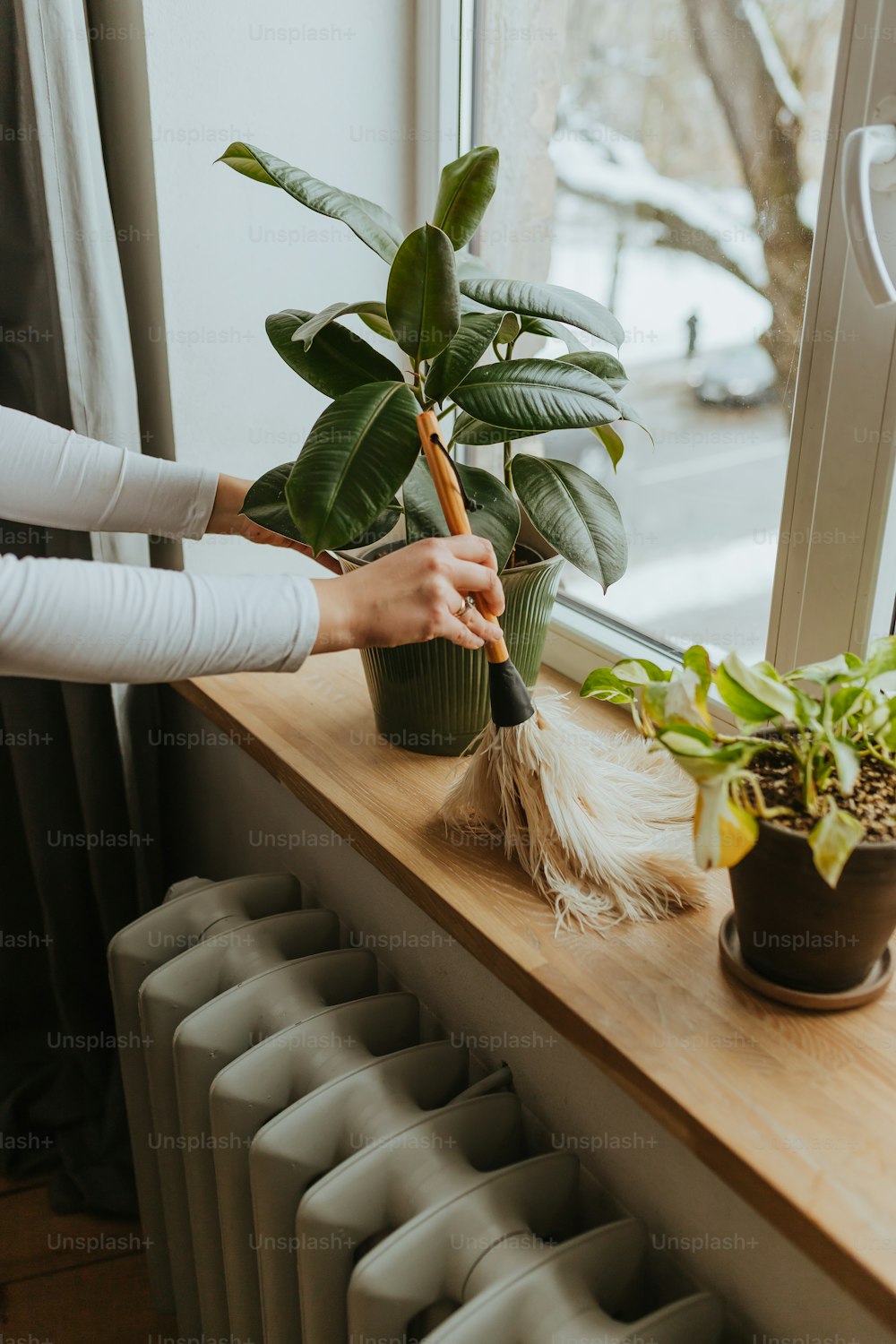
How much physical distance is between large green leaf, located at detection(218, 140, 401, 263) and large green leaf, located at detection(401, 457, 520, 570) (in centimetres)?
20

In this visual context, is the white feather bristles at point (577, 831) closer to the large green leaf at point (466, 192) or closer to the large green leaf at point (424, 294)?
the large green leaf at point (424, 294)

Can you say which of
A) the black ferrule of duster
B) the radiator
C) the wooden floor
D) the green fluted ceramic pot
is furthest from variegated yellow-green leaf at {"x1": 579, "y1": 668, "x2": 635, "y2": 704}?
the wooden floor

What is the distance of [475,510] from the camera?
97cm

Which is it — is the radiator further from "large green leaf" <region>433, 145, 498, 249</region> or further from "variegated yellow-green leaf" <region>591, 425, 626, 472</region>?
"large green leaf" <region>433, 145, 498, 249</region>

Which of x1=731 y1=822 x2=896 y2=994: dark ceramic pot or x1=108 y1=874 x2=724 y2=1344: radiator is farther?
x1=108 y1=874 x2=724 y2=1344: radiator

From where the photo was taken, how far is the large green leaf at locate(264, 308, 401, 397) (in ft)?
3.15

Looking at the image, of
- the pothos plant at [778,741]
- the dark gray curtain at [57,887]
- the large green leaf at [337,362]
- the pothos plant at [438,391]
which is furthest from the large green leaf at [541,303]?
the dark gray curtain at [57,887]

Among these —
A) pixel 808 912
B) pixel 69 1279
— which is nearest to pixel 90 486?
pixel 808 912

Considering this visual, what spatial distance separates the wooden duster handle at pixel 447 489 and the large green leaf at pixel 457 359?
0.10 feet

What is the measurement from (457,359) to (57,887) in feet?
3.56

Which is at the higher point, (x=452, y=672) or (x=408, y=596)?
(x=408, y=596)

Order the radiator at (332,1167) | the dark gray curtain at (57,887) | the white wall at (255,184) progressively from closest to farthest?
the radiator at (332,1167) → the white wall at (255,184) → the dark gray curtain at (57,887)

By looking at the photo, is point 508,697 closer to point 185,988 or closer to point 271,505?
point 271,505

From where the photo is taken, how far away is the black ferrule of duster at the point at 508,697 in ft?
2.94
